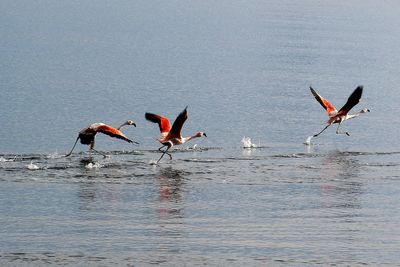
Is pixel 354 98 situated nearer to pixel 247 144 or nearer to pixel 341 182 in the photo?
pixel 247 144

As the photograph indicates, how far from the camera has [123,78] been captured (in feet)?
124

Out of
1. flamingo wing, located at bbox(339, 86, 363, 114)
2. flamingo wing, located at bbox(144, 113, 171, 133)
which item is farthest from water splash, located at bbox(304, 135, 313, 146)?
flamingo wing, located at bbox(144, 113, 171, 133)

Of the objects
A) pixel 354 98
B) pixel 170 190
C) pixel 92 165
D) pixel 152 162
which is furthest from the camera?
pixel 354 98

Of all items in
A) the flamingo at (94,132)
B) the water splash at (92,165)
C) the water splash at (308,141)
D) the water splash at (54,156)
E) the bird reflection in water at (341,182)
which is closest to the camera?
the bird reflection in water at (341,182)

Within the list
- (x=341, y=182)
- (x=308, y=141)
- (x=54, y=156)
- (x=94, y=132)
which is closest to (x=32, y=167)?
(x=54, y=156)

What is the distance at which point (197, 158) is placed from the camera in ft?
83.4

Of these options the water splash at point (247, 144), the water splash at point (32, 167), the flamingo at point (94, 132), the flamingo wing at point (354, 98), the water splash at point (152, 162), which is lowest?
the water splash at point (32, 167)

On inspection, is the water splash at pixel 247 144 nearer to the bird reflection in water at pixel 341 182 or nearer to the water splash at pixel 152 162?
the bird reflection in water at pixel 341 182

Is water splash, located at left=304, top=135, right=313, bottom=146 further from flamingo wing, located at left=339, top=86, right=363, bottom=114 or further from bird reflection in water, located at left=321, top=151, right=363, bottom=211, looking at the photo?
flamingo wing, located at left=339, top=86, right=363, bottom=114

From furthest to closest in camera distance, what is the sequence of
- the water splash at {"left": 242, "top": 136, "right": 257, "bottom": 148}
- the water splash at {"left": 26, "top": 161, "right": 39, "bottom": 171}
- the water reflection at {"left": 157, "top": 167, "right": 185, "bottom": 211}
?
the water splash at {"left": 242, "top": 136, "right": 257, "bottom": 148} → the water splash at {"left": 26, "top": 161, "right": 39, "bottom": 171} → the water reflection at {"left": 157, "top": 167, "right": 185, "bottom": 211}

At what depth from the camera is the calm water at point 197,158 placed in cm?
1830

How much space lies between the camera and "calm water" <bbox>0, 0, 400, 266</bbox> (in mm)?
18297

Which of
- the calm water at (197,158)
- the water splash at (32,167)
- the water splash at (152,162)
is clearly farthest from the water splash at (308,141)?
the water splash at (32,167)

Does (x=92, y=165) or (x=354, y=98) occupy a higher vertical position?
(x=354, y=98)
